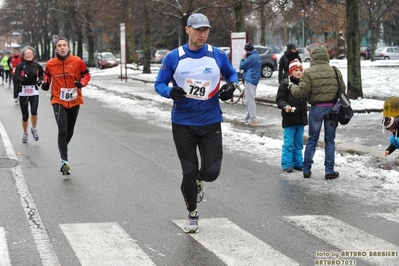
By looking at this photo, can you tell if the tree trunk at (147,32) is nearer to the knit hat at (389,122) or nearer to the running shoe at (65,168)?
the running shoe at (65,168)

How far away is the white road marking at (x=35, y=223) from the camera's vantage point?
6.02 meters

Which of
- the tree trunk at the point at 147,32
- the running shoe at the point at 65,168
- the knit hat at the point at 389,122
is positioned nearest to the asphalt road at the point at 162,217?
the running shoe at the point at 65,168

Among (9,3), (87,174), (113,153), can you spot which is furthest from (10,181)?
(9,3)

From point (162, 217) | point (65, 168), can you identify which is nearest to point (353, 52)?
point (65, 168)

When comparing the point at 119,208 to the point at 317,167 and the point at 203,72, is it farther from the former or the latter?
the point at 317,167

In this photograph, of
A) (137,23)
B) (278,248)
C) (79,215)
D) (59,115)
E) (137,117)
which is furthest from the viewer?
(137,23)

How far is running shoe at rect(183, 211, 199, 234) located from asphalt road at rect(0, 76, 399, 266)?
3.5 inches

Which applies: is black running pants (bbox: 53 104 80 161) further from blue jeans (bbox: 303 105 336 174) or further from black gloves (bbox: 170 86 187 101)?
black gloves (bbox: 170 86 187 101)

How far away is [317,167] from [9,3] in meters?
73.4

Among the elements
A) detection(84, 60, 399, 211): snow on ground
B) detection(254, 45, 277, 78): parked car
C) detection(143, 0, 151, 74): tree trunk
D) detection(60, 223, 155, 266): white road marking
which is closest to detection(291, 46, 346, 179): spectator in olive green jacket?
detection(84, 60, 399, 211): snow on ground

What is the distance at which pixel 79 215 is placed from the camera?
25.2 feet

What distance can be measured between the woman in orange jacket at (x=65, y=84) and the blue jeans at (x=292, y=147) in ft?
9.90

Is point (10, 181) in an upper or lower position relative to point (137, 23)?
lower

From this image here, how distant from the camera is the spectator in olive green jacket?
31.6ft
